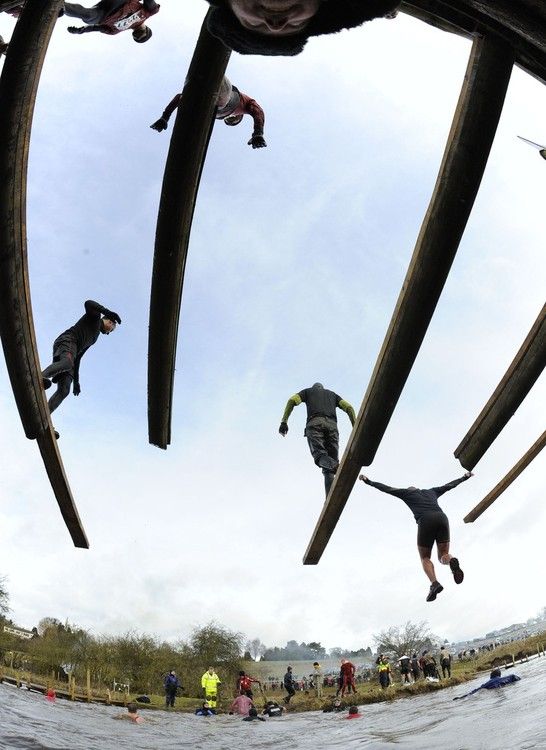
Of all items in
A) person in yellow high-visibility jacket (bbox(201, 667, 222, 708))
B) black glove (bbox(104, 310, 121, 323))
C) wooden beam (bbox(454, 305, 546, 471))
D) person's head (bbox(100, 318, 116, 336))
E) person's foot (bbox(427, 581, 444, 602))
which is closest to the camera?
wooden beam (bbox(454, 305, 546, 471))

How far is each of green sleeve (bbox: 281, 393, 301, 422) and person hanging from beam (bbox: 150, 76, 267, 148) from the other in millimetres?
2863

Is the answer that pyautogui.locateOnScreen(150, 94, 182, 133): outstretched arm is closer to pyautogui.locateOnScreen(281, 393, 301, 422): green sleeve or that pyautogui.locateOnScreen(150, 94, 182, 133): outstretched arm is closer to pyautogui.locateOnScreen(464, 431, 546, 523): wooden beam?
pyautogui.locateOnScreen(281, 393, 301, 422): green sleeve

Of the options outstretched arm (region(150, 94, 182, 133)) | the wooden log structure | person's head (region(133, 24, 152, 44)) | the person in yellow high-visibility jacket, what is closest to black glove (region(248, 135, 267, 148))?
outstretched arm (region(150, 94, 182, 133))

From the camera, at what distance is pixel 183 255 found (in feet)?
10.5

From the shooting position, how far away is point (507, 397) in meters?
3.91

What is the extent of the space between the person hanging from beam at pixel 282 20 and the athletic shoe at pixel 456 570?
5915mm

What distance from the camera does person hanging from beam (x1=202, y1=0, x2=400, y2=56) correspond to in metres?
1.86

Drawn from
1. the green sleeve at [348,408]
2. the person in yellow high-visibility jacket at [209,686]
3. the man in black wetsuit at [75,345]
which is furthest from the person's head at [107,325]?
the person in yellow high-visibility jacket at [209,686]

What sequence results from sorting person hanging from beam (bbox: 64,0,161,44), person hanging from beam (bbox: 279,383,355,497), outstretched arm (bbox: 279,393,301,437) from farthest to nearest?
outstretched arm (bbox: 279,393,301,437) < person hanging from beam (bbox: 279,383,355,497) < person hanging from beam (bbox: 64,0,161,44)

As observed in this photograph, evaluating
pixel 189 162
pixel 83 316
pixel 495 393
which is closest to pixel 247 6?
→ pixel 189 162

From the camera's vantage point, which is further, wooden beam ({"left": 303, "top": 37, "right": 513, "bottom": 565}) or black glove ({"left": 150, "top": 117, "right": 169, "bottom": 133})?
black glove ({"left": 150, "top": 117, "right": 169, "bottom": 133})

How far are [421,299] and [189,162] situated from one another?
1.32 meters

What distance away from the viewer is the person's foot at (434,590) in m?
6.40

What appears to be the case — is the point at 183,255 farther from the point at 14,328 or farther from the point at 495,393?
the point at 495,393
